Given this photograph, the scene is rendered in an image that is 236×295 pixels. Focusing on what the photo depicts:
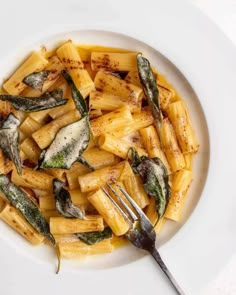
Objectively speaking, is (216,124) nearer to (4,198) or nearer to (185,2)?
(185,2)

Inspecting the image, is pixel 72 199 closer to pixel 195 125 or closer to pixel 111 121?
pixel 111 121

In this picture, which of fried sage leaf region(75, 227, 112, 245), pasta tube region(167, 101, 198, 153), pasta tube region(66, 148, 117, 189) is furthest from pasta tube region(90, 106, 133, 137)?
fried sage leaf region(75, 227, 112, 245)

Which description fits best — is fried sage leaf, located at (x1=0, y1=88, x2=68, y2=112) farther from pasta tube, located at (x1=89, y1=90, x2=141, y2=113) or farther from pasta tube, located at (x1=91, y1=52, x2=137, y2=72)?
pasta tube, located at (x1=91, y1=52, x2=137, y2=72)

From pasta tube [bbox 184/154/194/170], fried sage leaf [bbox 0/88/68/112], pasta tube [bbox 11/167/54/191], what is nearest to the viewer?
fried sage leaf [bbox 0/88/68/112]

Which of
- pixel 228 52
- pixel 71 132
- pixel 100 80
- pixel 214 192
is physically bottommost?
pixel 214 192

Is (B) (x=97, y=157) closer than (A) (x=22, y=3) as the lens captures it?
No

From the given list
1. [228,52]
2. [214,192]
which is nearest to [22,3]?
[228,52]
